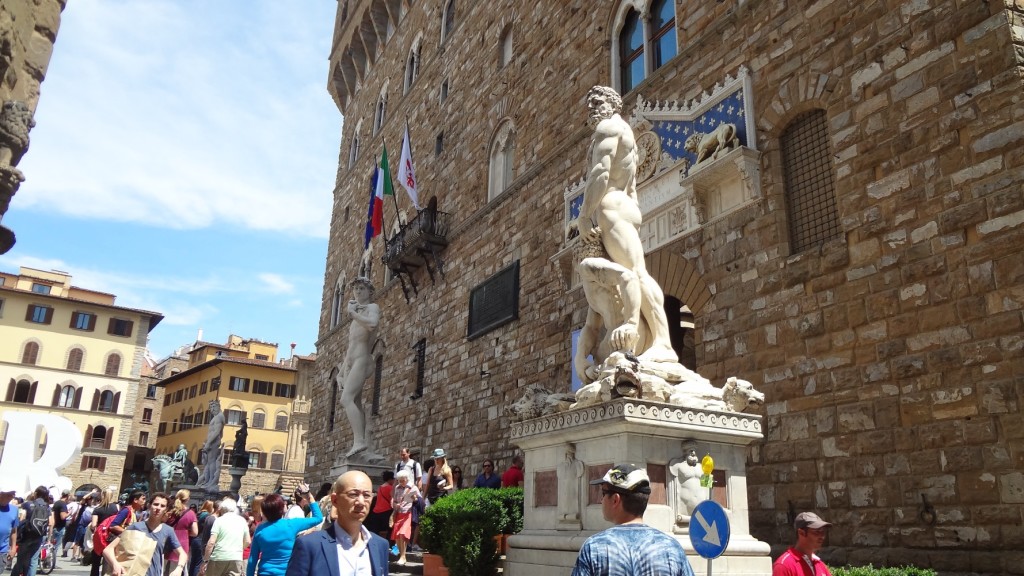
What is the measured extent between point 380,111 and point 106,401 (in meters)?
30.4

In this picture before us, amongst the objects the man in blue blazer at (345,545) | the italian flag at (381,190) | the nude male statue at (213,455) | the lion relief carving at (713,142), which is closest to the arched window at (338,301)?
the nude male statue at (213,455)

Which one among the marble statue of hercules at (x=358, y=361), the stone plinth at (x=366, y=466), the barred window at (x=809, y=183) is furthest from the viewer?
the marble statue of hercules at (x=358, y=361)

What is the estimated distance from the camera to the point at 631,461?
191 inches

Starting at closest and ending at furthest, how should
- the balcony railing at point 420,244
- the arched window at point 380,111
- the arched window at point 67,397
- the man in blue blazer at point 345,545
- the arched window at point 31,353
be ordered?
the man in blue blazer at point 345,545 → the balcony railing at point 420,244 → the arched window at point 380,111 → the arched window at point 31,353 → the arched window at point 67,397

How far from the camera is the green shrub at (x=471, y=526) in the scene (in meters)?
6.57

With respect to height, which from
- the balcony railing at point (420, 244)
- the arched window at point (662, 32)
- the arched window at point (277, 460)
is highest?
the arched window at point (662, 32)

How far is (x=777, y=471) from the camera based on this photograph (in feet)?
24.4

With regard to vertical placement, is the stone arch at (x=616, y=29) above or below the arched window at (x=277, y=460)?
above

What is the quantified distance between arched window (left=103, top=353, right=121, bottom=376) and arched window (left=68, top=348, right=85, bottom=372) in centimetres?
130

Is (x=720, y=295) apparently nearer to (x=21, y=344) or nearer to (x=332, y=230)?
(x=332, y=230)

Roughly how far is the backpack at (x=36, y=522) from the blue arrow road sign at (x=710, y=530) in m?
8.41

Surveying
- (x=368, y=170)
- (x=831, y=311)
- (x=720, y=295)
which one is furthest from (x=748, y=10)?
(x=368, y=170)

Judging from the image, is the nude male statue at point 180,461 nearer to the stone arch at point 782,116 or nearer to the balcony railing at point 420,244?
the balcony railing at point 420,244

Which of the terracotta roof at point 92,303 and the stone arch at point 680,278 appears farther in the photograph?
the terracotta roof at point 92,303
